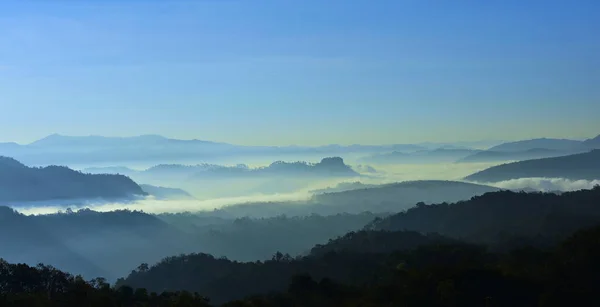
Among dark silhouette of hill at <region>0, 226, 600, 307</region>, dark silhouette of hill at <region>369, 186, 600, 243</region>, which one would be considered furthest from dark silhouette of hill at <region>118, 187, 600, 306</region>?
dark silhouette of hill at <region>369, 186, 600, 243</region>

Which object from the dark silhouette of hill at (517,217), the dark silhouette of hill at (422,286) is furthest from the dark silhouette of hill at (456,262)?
the dark silhouette of hill at (517,217)

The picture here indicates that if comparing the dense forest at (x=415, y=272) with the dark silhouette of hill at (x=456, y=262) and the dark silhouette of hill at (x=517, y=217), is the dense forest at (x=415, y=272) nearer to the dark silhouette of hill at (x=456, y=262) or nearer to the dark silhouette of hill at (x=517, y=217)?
the dark silhouette of hill at (x=456, y=262)

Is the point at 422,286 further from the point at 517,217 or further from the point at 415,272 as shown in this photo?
the point at 517,217

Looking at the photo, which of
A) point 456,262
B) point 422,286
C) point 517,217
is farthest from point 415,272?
point 517,217

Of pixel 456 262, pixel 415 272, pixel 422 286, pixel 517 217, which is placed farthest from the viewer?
pixel 517 217

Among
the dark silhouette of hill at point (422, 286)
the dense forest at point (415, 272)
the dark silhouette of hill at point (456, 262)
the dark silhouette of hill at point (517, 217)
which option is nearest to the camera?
the dark silhouette of hill at point (422, 286)

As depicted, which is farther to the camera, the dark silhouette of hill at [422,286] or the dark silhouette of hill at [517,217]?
the dark silhouette of hill at [517,217]

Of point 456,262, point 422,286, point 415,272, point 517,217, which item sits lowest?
point 456,262

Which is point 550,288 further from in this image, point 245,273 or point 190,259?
point 190,259

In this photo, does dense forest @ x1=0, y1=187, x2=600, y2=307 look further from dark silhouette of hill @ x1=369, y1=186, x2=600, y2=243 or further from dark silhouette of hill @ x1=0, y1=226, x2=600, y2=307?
dark silhouette of hill @ x1=369, y1=186, x2=600, y2=243

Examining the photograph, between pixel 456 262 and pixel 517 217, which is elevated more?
pixel 517 217

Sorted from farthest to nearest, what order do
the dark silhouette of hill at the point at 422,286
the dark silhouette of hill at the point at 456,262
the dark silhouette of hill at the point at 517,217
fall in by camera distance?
the dark silhouette of hill at the point at 517,217, the dark silhouette of hill at the point at 456,262, the dark silhouette of hill at the point at 422,286

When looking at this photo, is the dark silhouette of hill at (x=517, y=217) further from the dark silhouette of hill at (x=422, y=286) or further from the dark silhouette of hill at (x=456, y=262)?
the dark silhouette of hill at (x=422, y=286)
